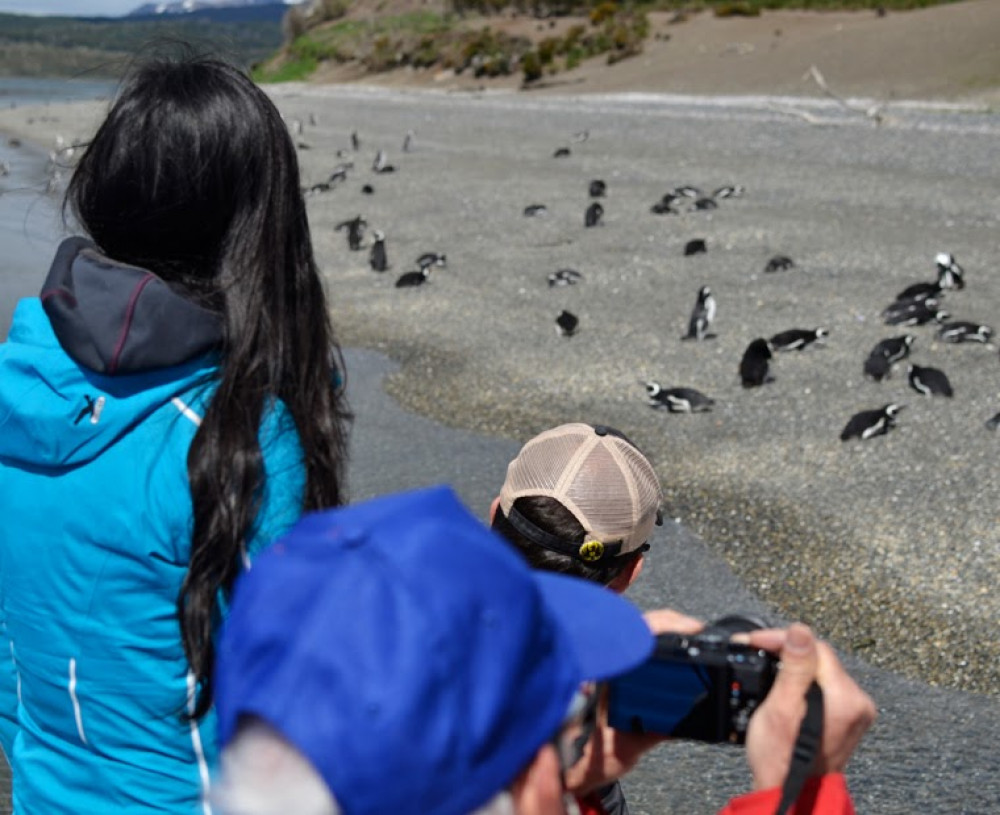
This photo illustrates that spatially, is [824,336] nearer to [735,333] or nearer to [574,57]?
[735,333]

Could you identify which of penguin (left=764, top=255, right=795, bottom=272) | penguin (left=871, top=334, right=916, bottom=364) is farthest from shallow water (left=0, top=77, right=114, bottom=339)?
penguin (left=764, top=255, right=795, bottom=272)

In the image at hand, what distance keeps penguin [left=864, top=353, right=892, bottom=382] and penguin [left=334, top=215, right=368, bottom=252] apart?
743 cm

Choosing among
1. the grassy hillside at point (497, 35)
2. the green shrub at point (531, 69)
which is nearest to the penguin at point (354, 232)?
the green shrub at point (531, 69)

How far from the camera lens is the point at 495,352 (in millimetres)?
9477

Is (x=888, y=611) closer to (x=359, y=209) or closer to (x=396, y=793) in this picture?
(x=396, y=793)

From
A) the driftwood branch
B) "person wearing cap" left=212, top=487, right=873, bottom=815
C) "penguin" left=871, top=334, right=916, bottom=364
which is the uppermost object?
"person wearing cap" left=212, top=487, right=873, bottom=815

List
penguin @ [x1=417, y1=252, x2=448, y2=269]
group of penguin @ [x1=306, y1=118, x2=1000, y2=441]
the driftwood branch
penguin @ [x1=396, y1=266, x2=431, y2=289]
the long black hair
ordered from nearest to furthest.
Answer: the long black hair → group of penguin @ [x1=306, y1=118, x2=1000, y2=441] → penguin @ [x1=396, y1=266, x2=431, y2=289] → penguin @ [x1=417, y1=252, x2=448, y2=269] → the driftwood branch

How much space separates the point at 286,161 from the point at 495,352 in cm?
774

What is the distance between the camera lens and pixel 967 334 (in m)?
8.84

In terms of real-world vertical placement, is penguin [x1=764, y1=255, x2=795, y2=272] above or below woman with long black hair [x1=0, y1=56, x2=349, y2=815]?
below

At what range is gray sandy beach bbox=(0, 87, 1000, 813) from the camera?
4.72 meters

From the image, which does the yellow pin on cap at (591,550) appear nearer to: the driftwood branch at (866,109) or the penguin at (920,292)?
the penguin at (920,292)

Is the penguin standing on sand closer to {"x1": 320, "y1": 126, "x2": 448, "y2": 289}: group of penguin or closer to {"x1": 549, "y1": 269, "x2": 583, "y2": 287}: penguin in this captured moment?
{"x1": 549, "y1": 269, "x2": 583, "y2": 287}: penguin

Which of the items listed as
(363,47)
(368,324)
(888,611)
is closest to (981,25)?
(368,324)
